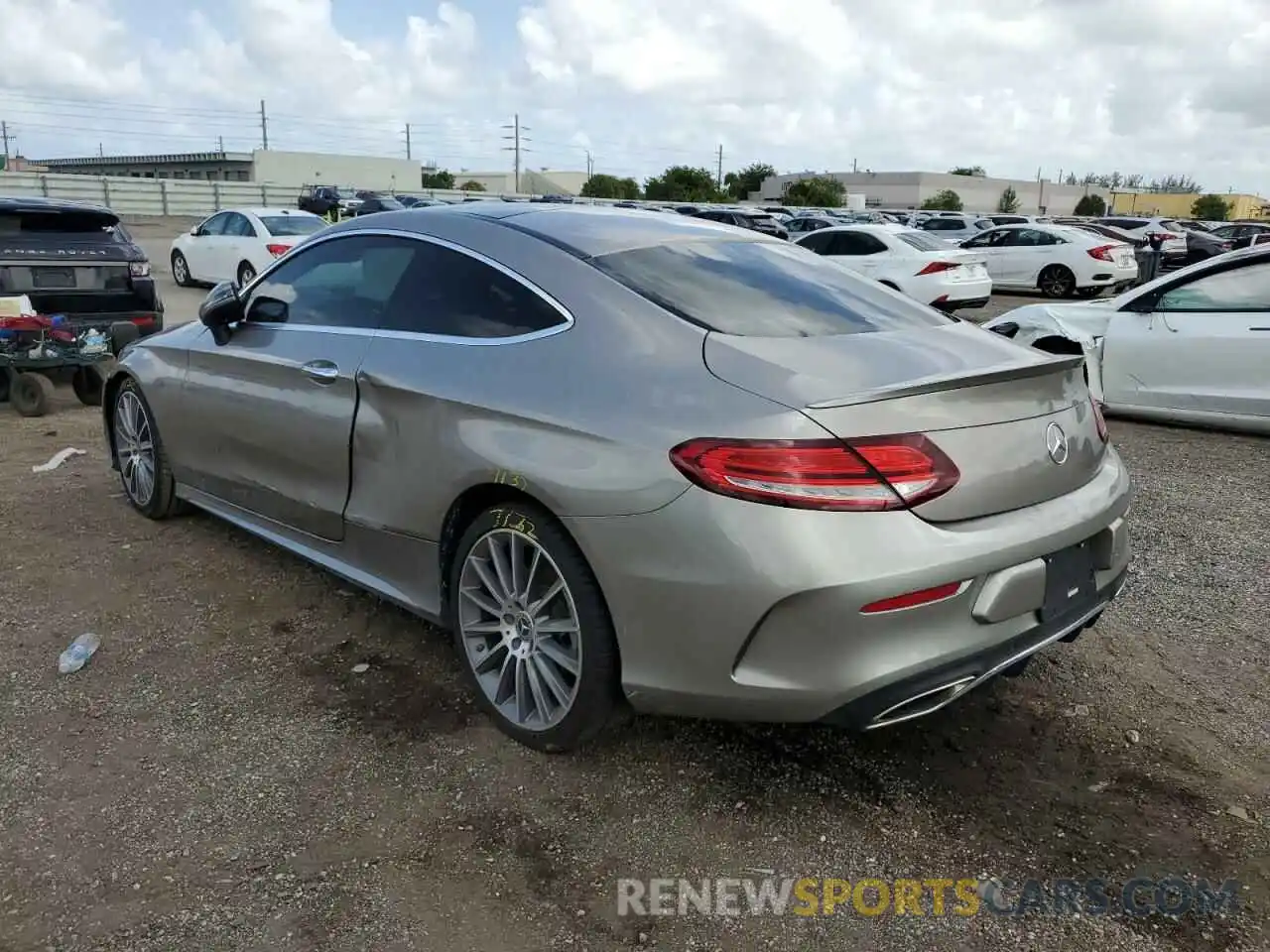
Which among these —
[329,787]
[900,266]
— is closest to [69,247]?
[329,787]

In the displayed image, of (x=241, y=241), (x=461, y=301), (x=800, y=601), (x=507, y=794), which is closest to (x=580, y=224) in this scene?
(x=461, y=301)

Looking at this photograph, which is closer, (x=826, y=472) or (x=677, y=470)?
(x=826, y=472)

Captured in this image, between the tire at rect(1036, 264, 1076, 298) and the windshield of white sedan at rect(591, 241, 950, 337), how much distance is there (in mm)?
17958

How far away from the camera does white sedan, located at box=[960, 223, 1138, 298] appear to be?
19266 mm

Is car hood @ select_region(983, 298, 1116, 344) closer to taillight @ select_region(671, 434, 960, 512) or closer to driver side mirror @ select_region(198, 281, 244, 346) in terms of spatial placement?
driver side mirror @ select_region(198, 281, 244, 346)

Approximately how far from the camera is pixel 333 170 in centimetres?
8312

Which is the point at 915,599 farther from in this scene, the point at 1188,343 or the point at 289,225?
the point at 289,225

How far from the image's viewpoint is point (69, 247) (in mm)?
8297

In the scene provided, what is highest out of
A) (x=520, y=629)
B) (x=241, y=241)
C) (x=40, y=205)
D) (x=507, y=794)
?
(x=40, y=205)

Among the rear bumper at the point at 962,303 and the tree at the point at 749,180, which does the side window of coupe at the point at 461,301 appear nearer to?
the rear bumper at the point at 962,303

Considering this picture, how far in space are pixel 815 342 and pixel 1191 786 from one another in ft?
5.56

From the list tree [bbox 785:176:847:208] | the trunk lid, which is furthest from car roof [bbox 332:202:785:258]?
tree [bbox 785:176:847:208]

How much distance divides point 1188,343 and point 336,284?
639cm

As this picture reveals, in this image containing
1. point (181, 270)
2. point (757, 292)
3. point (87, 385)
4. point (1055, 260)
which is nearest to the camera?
point (757, 292)
